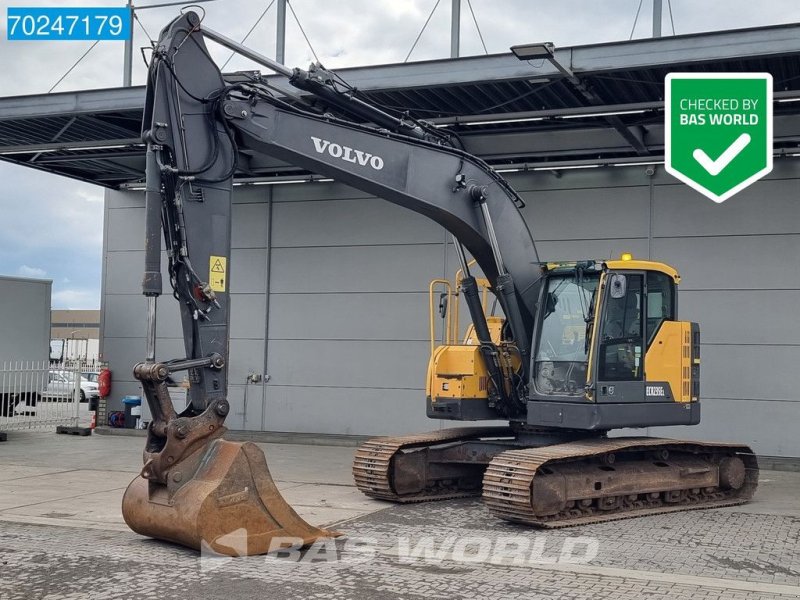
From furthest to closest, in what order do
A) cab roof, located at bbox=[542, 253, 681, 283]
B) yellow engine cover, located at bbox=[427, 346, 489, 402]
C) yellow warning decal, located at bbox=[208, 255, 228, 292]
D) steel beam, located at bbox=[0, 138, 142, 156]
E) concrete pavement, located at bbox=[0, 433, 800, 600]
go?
1. steel beam, located at bbox=[0, 138, 142, 156]
2. yellow engine cover, located at bbox=[427, 346, 489, 402]
3. cab roof, located at bbox=[542, 253, 681, 283]
4. yellow warning decal, located at bbox=[208, 255, 228, 292]
5. concrete pavement, located at bbox=[0, 433, 800, 600]

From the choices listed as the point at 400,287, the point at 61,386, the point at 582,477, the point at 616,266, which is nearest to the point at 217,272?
the point at 582,477

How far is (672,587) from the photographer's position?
7438 mm

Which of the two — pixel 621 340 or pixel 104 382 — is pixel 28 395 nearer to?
pixel 104 382

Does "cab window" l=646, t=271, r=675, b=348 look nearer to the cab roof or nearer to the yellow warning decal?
the cab roof

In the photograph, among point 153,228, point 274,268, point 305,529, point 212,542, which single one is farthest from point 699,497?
point 274,268

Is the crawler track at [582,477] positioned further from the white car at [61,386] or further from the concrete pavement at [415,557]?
the white car at [61,386]

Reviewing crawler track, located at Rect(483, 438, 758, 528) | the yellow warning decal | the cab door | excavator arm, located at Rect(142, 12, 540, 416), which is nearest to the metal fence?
excavator arm, located at Rect(142, 12, 540, 416)

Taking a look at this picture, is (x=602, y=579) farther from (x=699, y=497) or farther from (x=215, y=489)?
(x=699, y=497)

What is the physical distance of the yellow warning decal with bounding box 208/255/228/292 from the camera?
8.97m

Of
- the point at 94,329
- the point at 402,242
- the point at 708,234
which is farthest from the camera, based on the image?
the point at 94,329

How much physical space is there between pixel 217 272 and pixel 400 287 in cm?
980

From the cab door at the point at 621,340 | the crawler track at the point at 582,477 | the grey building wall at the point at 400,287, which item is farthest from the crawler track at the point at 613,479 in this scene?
the grey building wall at the point at 400,287

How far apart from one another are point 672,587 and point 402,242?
468 inches

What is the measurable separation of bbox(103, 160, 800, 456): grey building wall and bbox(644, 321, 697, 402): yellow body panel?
4.95 m
